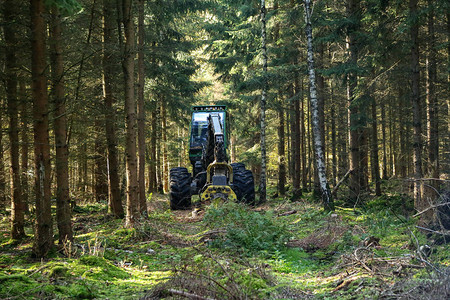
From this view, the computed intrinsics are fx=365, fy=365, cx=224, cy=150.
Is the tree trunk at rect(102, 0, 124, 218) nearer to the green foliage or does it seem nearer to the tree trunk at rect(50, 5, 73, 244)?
the tree trunk at rect(50, 5, 73, 244)

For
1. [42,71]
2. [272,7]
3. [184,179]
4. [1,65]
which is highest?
[272,7]

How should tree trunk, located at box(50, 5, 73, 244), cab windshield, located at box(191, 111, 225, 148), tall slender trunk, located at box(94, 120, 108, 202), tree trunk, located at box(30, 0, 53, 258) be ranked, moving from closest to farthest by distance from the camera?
1. tree trunk, located at box(30, 0, 53, 258)
2. tree trunk, located at box(50, 5, 73, 244)
3. tall slender trunk, located at box(94, 120, 108, 202)
4. cab windshield, located at box(191, 111, 225, 148)

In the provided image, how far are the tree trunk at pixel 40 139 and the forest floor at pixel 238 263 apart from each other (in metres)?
0.41

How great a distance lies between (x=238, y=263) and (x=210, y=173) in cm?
860

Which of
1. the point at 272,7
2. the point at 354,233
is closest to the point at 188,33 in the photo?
the point at 272,7

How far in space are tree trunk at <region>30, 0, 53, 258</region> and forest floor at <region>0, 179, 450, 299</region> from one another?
0.41m

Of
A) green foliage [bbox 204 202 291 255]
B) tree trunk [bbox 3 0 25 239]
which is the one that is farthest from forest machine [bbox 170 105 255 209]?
tree trunk [bbox 3 0 25 239]

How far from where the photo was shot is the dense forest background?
25.3ft

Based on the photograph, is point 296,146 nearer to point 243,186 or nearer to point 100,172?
point 243,186

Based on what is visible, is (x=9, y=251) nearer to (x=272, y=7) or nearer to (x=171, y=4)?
(x=171, y=4)

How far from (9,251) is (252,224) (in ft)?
18.1

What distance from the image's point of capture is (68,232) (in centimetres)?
761

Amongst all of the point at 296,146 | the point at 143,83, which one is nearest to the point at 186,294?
the point at 143,83

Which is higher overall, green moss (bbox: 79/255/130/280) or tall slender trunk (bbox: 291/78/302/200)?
tall slender trunk (bbox: 291/78/302/200)
